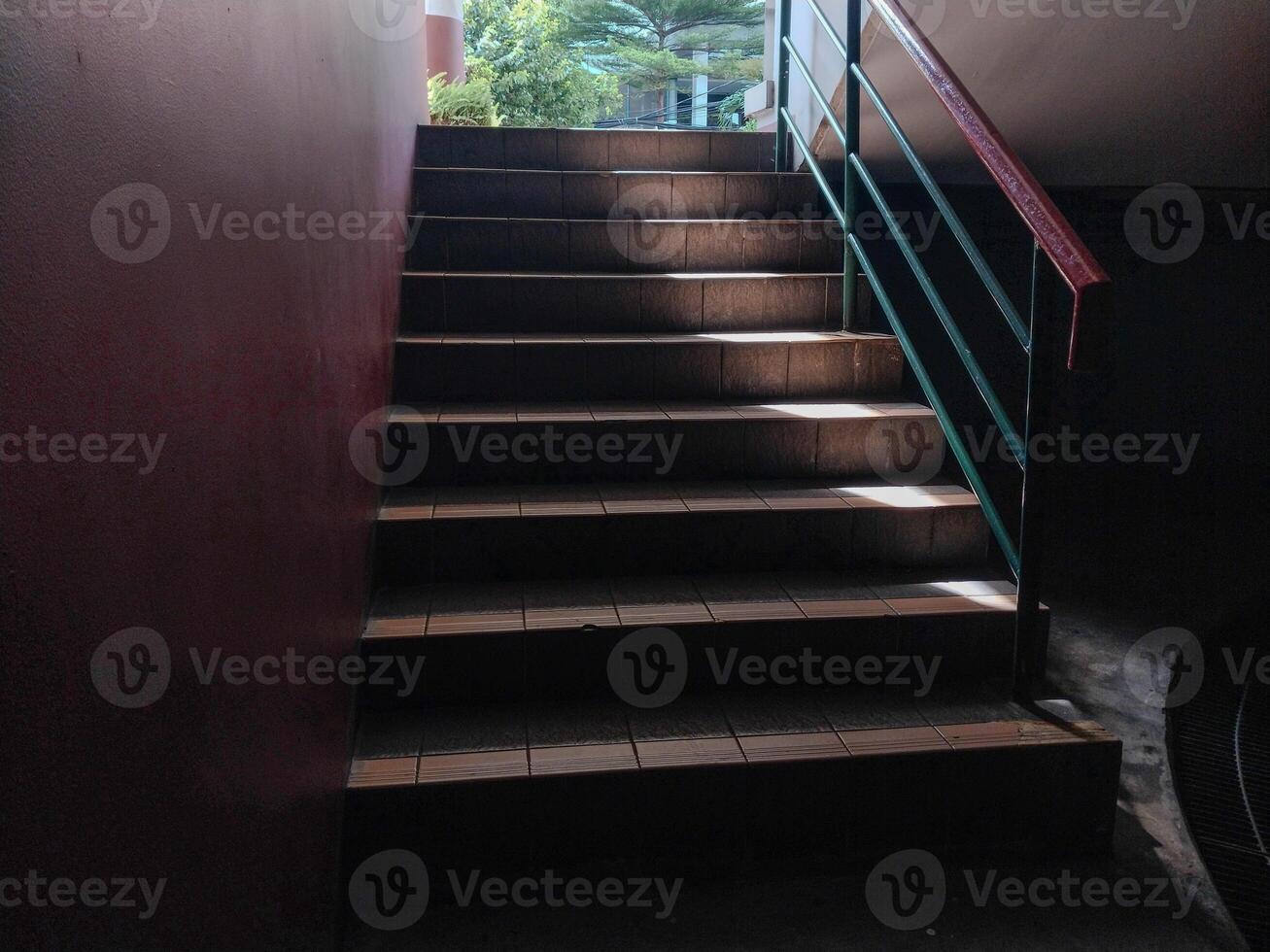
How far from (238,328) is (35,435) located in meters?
0.53

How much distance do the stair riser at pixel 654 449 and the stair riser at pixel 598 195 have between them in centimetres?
120

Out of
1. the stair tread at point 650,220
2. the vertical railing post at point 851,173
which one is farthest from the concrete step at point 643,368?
the stair tread at point 650,220

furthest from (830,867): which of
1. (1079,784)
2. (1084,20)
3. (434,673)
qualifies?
(1084,20)

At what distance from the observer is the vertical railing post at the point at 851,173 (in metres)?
3.01

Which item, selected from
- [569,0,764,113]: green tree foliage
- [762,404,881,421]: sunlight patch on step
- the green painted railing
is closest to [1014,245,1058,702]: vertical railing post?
the green painted railing

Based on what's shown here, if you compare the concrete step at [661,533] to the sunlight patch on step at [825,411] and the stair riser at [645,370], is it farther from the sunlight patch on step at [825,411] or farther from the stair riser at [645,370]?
the stair riser at [645,370]

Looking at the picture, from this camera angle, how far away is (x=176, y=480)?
973 mm

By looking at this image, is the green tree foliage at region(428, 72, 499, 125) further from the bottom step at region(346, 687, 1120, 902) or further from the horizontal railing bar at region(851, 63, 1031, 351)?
the bottom step at region(346, 687, 1120, 902)

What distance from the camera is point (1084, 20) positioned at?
2.60 metres

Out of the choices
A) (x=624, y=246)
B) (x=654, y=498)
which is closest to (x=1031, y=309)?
(x=654, y=498)

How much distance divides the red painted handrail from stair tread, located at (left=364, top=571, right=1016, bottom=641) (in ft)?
1.92

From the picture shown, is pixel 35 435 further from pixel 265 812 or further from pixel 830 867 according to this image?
pixel 830 867

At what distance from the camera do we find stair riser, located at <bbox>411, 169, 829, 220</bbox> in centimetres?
344

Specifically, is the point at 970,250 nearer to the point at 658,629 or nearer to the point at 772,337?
the point at 772,337
